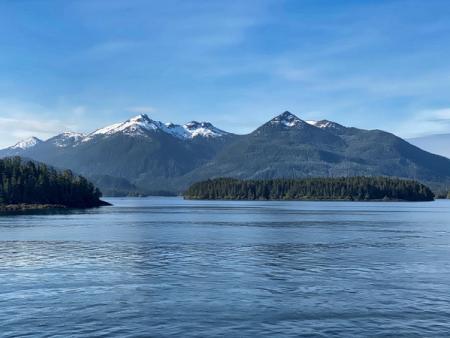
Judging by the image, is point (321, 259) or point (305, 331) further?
point (321, 259)

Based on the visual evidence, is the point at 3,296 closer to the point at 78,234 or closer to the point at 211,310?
the point at 211,310

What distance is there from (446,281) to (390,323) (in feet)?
51.8

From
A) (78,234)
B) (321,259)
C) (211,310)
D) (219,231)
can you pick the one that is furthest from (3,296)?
(219,231)

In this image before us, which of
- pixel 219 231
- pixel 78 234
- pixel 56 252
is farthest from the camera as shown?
pixel 219 231

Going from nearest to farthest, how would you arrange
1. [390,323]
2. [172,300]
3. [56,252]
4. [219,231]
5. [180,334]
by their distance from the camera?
[180,334] < [390,323] < [172,300] < [56,252] < [219,231]

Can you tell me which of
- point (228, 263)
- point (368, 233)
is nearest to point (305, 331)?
point (228, 263)

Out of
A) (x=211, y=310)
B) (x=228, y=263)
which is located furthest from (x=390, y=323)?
(x=228, y=263)

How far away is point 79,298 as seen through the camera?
41.4m

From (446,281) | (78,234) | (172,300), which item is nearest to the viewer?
(172,300)

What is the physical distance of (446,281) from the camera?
48.2 meters

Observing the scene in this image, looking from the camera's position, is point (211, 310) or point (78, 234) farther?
point (78, 234)

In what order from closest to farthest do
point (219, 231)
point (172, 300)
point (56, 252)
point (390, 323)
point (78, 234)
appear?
point (390, 323)
point (172, 300)
point (56, 252)
point (78, 234)
point (219, 231)

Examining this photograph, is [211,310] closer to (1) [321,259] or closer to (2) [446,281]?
(2) [446,281]

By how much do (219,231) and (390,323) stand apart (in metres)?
68.3
